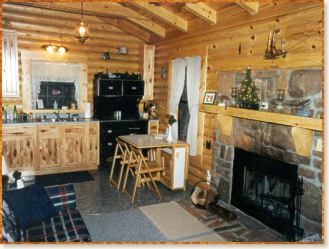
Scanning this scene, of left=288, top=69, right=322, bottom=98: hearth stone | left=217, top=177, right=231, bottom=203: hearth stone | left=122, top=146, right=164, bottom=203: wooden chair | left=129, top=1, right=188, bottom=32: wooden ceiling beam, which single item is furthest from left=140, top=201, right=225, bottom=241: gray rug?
left=129, top=1, right=188, bottom=32: wooden ceiling beam

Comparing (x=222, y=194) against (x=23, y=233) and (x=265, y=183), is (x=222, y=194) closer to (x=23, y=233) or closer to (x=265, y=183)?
(x=265, y=183)

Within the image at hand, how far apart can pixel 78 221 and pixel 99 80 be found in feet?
13.3

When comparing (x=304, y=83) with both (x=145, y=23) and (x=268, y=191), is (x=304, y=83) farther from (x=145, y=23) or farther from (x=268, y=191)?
(x=145, y=23)

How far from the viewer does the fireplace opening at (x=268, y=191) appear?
3506 mm

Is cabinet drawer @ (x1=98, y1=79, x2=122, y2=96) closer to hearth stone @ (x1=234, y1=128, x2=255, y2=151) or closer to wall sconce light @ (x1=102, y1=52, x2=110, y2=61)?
wall sconce light @ (x1=102, y1=52, x2=110, y2=61)

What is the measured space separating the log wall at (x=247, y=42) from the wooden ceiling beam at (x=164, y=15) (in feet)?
0.70

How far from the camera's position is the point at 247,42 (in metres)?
4.29

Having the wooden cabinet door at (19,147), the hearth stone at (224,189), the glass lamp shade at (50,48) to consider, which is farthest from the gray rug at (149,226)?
the glass lamp shade at (50,48)

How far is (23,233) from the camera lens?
2760 millimetres

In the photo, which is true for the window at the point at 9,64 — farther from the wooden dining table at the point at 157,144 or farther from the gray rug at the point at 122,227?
the gray rug at the point at 122,227

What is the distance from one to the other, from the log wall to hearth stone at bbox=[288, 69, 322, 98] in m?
0.08

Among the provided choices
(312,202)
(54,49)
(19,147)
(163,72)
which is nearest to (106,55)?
(54,49)

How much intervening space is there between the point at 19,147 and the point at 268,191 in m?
4.57

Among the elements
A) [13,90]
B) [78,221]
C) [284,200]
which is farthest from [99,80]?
[284,200]
